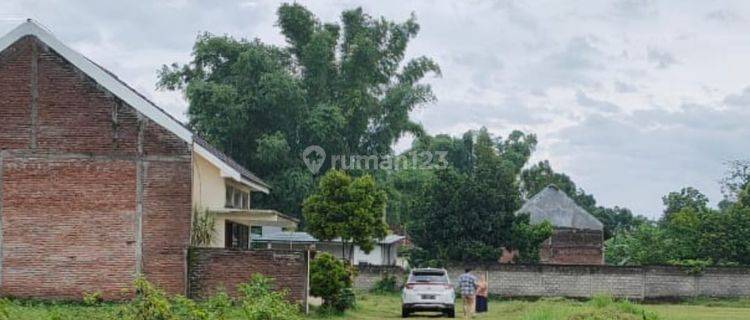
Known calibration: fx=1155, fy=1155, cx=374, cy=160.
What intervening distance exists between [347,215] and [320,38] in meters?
23.9

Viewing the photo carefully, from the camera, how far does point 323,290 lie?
103ft

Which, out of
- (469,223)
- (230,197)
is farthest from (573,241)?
(230,197)

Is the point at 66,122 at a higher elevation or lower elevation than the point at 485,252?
higher

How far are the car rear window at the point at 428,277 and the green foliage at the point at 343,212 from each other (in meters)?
4.51

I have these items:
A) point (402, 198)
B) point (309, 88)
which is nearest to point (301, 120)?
point (309, 88)

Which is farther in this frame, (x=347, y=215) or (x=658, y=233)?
(x=658, y=233)

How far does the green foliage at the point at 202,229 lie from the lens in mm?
30422

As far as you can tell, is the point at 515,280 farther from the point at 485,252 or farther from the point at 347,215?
the point at 347,215

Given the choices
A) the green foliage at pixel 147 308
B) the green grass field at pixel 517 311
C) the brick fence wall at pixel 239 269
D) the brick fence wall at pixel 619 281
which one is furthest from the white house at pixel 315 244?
the green foliage at pixel 147 308

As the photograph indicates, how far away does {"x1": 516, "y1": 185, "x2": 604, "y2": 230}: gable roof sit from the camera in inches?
2571

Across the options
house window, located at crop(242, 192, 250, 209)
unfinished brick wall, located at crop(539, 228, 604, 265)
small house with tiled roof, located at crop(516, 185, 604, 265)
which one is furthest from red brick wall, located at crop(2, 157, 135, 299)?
unfinished brick wall, located at crop(539, 228, 604, 265)

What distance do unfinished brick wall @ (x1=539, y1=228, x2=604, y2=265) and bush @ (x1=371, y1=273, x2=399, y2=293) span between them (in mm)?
19110

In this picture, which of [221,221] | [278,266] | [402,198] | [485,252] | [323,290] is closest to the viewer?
[278,266]

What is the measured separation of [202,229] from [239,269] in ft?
9.24
